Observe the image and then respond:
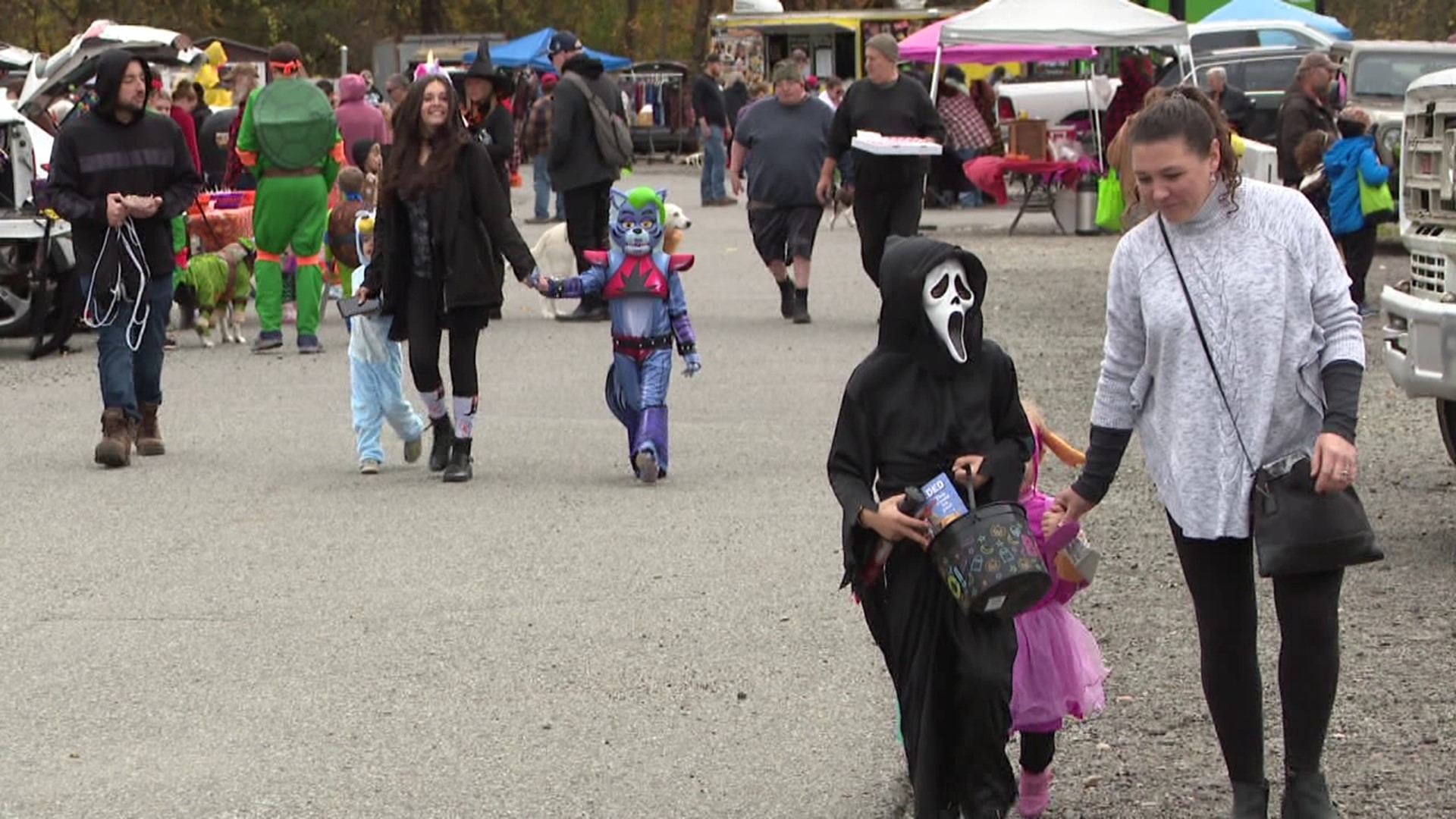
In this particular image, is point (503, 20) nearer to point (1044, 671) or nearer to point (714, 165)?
point (714, 165)

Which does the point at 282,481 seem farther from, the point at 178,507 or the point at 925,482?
the point at 925,482

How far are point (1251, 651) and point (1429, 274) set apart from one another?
413 cm

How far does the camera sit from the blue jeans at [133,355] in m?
11.1

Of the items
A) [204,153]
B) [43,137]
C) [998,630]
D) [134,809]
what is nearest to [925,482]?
[998,630]

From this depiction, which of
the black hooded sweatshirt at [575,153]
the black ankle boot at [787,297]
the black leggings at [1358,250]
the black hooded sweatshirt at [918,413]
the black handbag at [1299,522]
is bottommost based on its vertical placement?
the black ankle boot at [787,297]

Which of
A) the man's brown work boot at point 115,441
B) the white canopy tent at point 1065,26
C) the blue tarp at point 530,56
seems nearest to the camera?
the man's brown work boot at point 115,441

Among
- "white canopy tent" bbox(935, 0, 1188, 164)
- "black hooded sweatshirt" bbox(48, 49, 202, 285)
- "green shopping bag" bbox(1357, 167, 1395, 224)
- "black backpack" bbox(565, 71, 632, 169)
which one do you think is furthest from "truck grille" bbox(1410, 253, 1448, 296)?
"white canopy tent" bbox(935, 0, 1188, 164)

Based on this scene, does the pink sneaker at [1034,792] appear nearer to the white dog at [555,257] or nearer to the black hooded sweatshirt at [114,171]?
the black hooded sweatshirt at [114,171]

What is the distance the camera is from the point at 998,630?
4.97 m

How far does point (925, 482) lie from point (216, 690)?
2.65 meters

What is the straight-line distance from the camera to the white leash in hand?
36.4ft

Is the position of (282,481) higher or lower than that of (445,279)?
lower

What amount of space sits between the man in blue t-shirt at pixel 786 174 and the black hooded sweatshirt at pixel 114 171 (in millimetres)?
6009

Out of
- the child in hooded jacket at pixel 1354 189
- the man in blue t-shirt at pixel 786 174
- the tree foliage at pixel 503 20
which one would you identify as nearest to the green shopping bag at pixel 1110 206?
the child in hooded jacket at pixel 1354 189
